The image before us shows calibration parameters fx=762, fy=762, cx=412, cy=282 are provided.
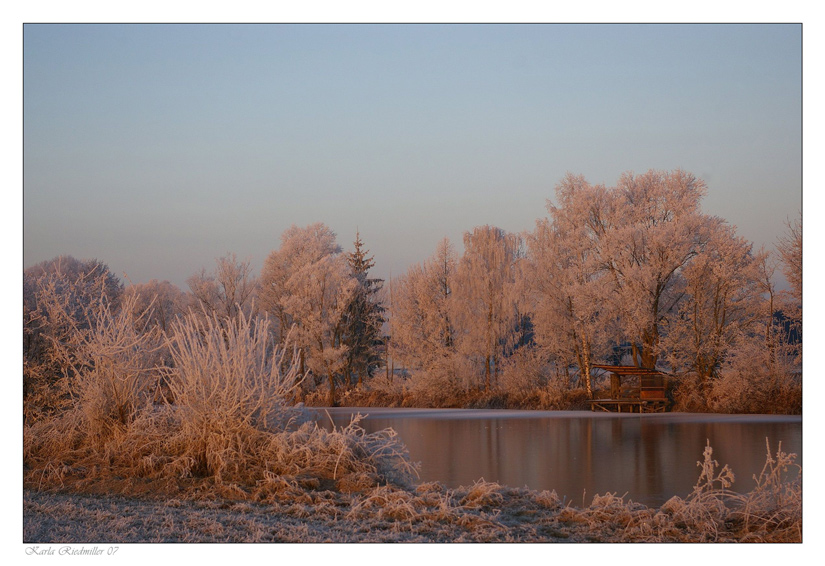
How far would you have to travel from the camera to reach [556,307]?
2748 centimetres

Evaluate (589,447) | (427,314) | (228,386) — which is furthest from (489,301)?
(228,386)

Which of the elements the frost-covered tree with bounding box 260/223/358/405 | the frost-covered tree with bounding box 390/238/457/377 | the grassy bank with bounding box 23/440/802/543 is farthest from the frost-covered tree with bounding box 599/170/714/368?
the grassy bank with bounding box 23/440/802/543

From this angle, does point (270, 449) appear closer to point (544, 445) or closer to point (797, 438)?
point (544, 445)

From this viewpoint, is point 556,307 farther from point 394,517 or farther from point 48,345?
point 394,517

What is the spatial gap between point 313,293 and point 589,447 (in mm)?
19114

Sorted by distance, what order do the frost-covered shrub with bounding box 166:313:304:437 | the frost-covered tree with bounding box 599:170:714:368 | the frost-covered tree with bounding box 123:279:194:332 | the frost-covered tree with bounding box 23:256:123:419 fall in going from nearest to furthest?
1. the frost-covered shrub with bounding box 166:313:304:437
2. the frost-covered tree with bounding box 23:256:123:419
3. the frost-covered tree with bounding box 599:170:714:368
4. the frost-covered tree with bounding box 123:279:194:332

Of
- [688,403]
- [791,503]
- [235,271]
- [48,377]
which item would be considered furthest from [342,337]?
[791,503]

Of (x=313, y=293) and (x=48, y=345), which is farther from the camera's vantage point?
(x=313, y=293)

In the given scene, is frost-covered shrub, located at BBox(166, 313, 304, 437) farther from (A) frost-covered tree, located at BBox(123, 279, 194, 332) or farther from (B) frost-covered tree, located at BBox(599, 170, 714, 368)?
(A) frost-covered tree, located at BBox(123, 279, 194, 332)

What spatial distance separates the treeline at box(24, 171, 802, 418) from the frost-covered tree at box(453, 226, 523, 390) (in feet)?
0.17

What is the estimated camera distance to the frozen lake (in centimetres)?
941

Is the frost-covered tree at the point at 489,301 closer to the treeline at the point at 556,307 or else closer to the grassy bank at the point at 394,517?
the treeline at the point at 556,307

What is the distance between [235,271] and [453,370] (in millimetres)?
10874

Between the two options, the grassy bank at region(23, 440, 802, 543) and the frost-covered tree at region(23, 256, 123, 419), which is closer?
the grassy bank at region(23, 440, 802, 543)
